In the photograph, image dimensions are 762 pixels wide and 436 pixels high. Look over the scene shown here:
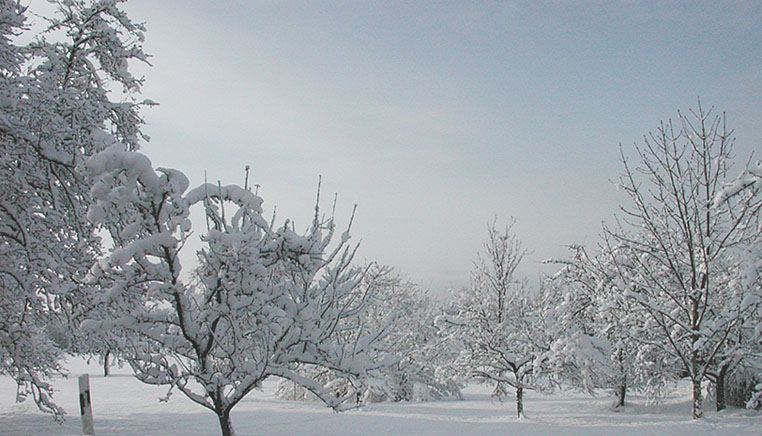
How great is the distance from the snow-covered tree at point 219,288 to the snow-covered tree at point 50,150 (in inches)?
85.9

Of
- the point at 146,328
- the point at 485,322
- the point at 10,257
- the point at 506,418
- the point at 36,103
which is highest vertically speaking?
the point at 36,103

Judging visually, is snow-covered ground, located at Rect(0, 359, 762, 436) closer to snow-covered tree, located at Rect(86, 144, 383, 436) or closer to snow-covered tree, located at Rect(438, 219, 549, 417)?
snow-covered tree, located at Rect(438, 219, 549, 417)

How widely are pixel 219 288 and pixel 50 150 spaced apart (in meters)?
3.43

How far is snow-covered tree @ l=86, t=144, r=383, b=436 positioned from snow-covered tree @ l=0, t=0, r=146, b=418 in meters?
2.18

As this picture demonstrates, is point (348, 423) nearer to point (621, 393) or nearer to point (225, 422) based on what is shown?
point (225, 422)

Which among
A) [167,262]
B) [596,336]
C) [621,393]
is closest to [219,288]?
[167,262]

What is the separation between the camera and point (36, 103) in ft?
20.1

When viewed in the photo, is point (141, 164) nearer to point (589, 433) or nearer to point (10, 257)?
point (10, 257)

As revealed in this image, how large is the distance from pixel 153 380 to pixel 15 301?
4.74 m

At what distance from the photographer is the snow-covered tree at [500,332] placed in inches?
594

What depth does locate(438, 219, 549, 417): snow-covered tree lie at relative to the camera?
15.1m

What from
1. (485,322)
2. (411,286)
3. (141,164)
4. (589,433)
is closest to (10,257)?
(141,164)

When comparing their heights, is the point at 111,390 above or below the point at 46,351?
below

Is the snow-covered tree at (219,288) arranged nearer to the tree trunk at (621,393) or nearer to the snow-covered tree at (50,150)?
→ the snow-covered tree at (50,150)
